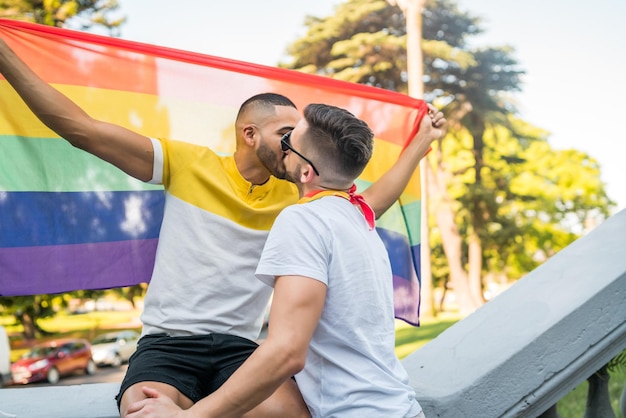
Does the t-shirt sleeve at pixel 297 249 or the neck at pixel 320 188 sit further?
the neck at pixel 320 188

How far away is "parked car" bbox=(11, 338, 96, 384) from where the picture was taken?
68.3 ft

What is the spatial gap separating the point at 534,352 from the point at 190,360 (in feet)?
3.90

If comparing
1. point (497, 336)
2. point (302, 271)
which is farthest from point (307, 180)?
point (497, 336)

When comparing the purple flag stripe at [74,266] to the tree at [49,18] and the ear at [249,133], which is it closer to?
the ear at [249,133]

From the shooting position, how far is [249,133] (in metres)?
3.00

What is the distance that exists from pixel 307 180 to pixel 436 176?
30094 millimetres

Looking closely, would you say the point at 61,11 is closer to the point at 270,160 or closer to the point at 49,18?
the point at 49,18

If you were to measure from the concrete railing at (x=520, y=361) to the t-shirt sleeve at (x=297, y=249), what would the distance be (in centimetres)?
76

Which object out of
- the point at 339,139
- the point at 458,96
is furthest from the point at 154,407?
the point at 458,96

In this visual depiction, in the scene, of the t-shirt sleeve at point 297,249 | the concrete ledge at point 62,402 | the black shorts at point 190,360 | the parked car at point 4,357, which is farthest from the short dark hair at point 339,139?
the parked car at point 4,357

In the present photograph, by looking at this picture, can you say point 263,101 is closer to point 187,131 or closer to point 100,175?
point 187,131

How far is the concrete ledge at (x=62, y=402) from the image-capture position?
237 centimetres

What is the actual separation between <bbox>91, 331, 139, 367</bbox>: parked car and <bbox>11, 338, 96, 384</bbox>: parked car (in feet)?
6.68

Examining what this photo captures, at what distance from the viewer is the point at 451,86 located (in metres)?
31.0
